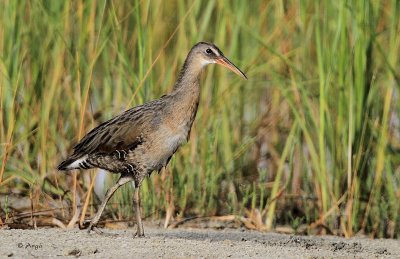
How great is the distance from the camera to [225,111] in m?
A: 8.45

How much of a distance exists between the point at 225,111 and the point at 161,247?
287 cm

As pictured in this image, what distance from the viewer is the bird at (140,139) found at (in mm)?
6684

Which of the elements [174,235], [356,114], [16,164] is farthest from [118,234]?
[356,114]

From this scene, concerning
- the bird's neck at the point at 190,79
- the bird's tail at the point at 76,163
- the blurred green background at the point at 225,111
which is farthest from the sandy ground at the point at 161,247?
the bird's neck at the point at 190,79

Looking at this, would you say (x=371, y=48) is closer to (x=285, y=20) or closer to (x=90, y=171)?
(x=285, y=20)

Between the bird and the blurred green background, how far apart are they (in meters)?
0.22

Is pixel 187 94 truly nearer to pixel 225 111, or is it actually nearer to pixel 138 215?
pixel 138 215

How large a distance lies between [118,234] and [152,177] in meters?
0.98

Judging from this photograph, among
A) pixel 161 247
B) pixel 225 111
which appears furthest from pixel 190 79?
pixel 161 247

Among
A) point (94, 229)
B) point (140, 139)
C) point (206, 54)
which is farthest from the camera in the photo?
point (206, 54)

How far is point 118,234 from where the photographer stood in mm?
6883

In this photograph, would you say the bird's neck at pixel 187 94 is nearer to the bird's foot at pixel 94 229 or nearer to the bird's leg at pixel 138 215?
the bird's leg at pixel 138 215

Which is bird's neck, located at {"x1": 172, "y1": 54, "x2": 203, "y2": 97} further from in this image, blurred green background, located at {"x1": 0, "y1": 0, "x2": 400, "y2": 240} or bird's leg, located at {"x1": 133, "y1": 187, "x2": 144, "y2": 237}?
bird's leg, located at {"x1": 133, "y1": 187, "x2": 144, "y2": 237}

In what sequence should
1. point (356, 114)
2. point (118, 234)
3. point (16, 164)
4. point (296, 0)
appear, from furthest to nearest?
point (296, 0)
point (16, 164)
point (356, 114)
point (118, 234)
